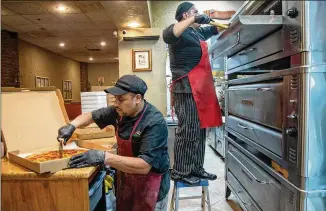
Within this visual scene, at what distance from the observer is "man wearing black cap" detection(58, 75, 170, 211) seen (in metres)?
1.42

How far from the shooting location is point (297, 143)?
4.24ft

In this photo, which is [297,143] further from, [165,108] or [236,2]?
[236,2]

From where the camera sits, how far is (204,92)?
204 centimetres

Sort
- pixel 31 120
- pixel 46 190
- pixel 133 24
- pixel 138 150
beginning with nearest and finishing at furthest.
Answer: pixel 46 190 → pixel 138 150 → pixel 31 120 → pixel 133 24

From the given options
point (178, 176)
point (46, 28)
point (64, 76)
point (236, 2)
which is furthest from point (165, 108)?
point (64, 76)

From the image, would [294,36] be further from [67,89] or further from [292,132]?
[67,89]

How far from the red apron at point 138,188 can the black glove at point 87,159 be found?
241 millimetres

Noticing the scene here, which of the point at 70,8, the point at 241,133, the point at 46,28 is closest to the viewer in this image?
the point at 241,133

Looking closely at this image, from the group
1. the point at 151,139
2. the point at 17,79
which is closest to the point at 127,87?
the point at 151,139

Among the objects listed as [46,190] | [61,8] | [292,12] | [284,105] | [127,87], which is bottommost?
[46,190]

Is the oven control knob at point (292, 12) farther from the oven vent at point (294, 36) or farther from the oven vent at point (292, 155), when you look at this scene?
the oven vent at point (292, 155)

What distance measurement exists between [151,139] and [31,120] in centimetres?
82

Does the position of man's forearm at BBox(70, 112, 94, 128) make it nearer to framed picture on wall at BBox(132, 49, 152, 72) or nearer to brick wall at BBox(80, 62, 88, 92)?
framed picture on wall at BBox(132, 49, 152, 72)

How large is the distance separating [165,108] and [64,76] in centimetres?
778
